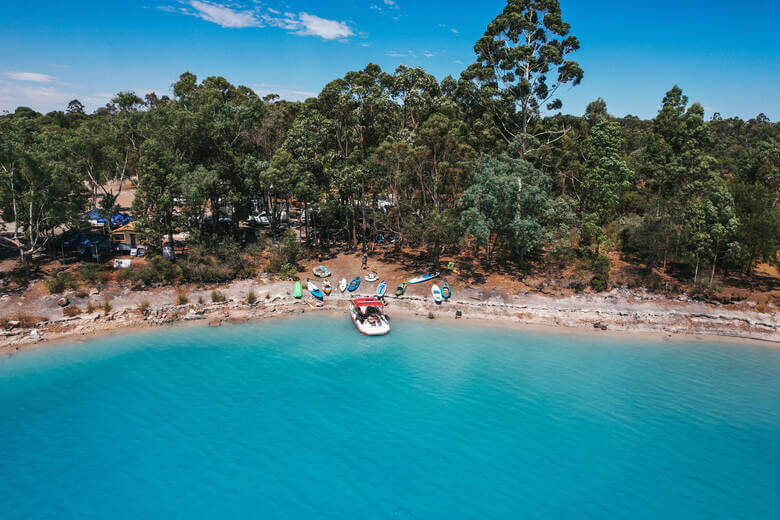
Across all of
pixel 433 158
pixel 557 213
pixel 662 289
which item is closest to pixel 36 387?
pixel 433 158

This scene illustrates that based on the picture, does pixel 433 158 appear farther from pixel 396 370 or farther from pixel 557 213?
pixel 396 370

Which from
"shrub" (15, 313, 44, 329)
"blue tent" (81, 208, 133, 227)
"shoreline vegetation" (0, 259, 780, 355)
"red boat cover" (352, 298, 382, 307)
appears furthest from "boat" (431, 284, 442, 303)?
"blue tent" (81, 208, 133, 227)

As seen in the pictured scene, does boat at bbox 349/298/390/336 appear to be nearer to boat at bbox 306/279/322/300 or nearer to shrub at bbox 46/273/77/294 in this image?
boat at bbox 306/279/322/300

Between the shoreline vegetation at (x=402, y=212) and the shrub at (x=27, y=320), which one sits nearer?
the shrub at (x=27, y=320)

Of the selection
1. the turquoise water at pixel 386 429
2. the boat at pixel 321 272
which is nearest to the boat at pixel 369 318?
the turquoise water at pixel 386 429

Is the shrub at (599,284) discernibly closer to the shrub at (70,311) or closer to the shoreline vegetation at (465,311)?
the shoreline vegetation at (465,311)

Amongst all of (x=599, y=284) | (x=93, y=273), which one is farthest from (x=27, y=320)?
(x=599, y=284)

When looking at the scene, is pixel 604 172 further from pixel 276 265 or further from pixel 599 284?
pixel 276 265
